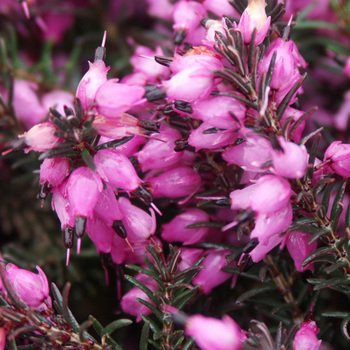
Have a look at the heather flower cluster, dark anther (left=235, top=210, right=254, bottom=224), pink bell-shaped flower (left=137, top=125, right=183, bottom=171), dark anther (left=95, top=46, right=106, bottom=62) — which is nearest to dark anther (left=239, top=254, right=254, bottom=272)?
the heather flower cluster

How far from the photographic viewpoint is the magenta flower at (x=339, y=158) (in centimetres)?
83

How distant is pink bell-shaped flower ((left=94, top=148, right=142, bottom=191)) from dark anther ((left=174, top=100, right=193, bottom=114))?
0.44ft

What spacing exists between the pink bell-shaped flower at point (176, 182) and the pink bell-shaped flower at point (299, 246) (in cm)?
23

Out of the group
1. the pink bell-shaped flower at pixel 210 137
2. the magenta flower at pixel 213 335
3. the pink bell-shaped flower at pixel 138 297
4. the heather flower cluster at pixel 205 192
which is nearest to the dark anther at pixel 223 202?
the heather flower cluster at pixel 205 192

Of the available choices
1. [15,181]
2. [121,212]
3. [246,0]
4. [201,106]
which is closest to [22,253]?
[15,181]

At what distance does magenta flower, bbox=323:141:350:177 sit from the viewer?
831mm

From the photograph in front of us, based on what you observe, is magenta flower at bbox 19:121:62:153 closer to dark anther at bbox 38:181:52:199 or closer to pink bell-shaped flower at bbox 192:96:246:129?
dark anther at bbox 38:181:52:199

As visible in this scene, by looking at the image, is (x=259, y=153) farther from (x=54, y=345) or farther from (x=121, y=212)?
(x=54, y=345)

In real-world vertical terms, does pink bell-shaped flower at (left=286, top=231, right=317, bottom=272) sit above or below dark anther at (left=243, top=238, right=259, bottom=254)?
below

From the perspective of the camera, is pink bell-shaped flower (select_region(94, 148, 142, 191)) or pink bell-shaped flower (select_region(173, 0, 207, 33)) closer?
pink bell-shaped flower (select_region(94, 148, 142, 191))

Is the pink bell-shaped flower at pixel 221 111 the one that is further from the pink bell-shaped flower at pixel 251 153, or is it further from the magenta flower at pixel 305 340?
the magenta flower at pixel 305 340

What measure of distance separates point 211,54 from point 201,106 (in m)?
0.12

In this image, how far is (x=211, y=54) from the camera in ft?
2.76

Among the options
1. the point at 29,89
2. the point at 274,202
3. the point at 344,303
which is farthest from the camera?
the point at 29,89
